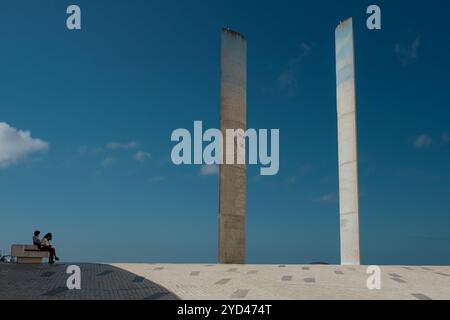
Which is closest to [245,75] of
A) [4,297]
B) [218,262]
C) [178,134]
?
[178,134]

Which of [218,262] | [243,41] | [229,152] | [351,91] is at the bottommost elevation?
[218,262]

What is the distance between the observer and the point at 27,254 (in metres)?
16.1

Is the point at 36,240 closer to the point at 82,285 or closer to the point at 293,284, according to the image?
the point at 82,285

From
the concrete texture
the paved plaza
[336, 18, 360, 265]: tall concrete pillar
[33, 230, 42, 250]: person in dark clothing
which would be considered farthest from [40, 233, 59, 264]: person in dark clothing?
[336, 18, 360, 265]: tall concrete pillar

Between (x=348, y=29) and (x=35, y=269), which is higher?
(x=348, y=29)

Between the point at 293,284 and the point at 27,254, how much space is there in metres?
8.68

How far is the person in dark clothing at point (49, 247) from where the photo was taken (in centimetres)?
1650

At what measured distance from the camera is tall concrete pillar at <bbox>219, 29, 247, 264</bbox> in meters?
19.5

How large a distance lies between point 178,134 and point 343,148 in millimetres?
7410

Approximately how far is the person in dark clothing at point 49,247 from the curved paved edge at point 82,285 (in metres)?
1.61

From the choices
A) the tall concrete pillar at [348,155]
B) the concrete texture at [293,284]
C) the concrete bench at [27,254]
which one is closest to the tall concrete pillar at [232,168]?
the concrete texture at [293,284]
